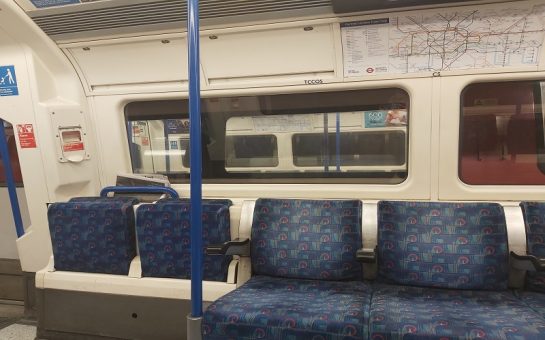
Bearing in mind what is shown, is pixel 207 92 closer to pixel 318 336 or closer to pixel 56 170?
pixel 56 170

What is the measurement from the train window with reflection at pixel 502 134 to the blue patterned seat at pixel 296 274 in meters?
0.97

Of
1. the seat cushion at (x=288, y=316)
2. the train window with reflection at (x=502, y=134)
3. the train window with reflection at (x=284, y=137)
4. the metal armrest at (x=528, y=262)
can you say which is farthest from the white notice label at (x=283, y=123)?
the metal armrest at (x=528, y=262)

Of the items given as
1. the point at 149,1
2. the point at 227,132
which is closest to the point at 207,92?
the point at 227,132

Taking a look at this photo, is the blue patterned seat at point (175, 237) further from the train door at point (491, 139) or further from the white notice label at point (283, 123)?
the train door at point (491, 139)

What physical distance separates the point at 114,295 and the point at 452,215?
95.9 inches

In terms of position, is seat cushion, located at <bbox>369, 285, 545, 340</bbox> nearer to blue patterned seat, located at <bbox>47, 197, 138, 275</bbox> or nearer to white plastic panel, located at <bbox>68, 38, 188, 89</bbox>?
blue patterned seat, located at <bbox>47, 197, 138, 275</bbox>

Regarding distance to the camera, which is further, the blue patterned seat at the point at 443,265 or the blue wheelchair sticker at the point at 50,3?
the blue wheelchair sticker at the point at 50,3

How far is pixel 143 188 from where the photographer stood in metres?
3.20

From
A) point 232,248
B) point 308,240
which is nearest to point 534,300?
point 308,240

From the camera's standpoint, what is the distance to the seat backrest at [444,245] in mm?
2268

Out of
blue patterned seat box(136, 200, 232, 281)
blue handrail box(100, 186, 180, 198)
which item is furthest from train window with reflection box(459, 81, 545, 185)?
blue handrail box(100, 186, 180, 198)

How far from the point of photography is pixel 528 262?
2158 mm

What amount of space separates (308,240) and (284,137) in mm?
1015

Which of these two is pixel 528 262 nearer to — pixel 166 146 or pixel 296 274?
pixel 296 274
